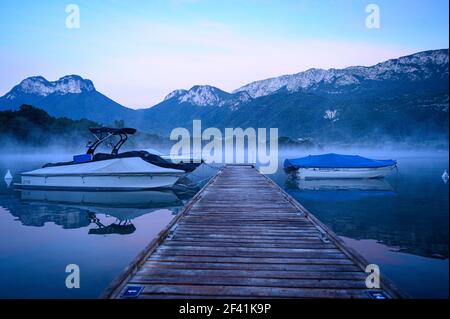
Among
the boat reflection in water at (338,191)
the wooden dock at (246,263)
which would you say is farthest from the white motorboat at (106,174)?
the wooden dock at (246,263)

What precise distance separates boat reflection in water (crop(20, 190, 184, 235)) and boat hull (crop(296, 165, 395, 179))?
1207cm

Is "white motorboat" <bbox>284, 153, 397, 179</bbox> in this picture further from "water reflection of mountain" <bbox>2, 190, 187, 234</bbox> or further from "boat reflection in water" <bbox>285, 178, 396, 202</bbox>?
"water reflection of mountain" <bbox>2, 190, 187, 234</bbox>

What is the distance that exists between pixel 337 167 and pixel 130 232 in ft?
62.7

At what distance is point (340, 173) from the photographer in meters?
25.1

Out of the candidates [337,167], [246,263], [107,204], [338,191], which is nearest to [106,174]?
[107,204]

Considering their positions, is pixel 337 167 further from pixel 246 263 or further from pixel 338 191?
pixel 246 263

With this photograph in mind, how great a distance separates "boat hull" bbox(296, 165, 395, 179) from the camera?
25125 mm

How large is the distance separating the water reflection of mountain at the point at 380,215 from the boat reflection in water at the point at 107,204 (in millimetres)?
7948

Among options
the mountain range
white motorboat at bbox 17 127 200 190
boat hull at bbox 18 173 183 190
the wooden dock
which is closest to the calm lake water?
boat hull at bbox 18 173 183 190

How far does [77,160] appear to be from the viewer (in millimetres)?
18922

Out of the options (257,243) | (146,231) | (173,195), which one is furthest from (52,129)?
(257,243)

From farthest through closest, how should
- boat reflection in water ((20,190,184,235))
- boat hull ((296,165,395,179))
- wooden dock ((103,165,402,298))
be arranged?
boat hull ((296,165,395,179)) < boat reflection in water ((20,190,184,235)) < wooden dock ((103,165,402,298))
